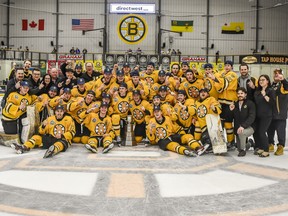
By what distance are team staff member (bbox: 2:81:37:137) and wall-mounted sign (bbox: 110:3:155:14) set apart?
1763cm

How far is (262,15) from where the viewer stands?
24.1m

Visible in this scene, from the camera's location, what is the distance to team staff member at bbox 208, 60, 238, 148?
226 inches

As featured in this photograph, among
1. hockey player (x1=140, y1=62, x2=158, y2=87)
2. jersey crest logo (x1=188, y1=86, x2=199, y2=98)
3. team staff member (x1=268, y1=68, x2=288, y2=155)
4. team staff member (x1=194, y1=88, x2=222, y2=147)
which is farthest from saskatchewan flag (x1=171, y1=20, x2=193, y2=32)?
team staff member (x1=268, y1=68, x2=288, y2=155)

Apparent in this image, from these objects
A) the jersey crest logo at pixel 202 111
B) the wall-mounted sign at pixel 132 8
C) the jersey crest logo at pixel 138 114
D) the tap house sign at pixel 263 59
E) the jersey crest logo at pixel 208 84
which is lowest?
the jersey crest logo at pixel 138 114

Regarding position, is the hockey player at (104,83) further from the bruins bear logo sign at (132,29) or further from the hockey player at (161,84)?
the bruins bear logo sign at (132,29)

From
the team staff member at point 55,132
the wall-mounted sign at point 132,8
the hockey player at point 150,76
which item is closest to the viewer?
the team staff member at point 55,132

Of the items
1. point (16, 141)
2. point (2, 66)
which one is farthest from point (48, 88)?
point (2, 66)

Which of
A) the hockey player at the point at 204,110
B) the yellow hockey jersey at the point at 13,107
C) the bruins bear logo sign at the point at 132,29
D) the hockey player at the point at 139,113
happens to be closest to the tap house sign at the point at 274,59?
the bruins bear logo sign at the point at 132,29

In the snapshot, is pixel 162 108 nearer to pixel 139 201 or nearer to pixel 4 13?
pixel 139 201

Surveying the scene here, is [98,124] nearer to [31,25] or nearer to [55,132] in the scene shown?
[55,132]

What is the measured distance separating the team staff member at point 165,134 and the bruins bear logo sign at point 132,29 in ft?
58.9

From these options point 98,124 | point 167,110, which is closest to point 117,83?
point 98,124

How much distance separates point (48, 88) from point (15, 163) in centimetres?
227

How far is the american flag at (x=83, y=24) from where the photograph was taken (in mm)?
23672
